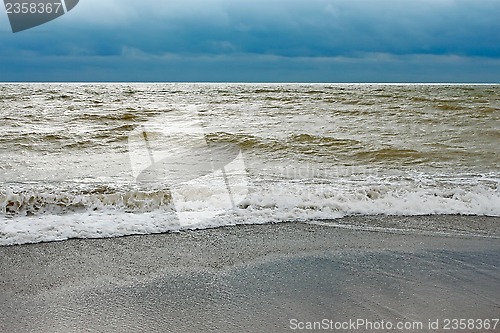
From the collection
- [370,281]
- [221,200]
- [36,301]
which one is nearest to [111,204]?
[221,200]

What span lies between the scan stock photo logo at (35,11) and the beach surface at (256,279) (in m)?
2.50

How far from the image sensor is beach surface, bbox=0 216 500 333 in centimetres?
310

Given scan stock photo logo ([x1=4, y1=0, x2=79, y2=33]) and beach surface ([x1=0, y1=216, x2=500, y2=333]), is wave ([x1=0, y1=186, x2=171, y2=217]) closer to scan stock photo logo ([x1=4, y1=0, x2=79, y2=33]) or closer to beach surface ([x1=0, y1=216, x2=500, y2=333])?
beach surface ([x1=0, y1=216, x2=500, y2=333])

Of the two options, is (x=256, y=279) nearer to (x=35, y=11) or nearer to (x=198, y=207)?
(x=198, y=207)

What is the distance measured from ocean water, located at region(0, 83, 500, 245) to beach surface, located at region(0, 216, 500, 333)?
569 millimetres

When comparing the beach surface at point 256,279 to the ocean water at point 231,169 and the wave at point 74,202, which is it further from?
the wave at point 74,202

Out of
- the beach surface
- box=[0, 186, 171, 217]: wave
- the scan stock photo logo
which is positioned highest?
the scan stock photo logo

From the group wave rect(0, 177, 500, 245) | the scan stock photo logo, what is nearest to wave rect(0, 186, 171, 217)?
wave rect(0, 177, 500, 245)

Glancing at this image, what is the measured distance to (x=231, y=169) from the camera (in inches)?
368

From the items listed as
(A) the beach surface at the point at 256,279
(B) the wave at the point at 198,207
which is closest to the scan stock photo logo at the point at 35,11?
(B) the wave at the point at 198,207

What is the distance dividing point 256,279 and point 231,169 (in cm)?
563

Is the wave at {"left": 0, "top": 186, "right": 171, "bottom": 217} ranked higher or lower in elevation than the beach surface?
higher

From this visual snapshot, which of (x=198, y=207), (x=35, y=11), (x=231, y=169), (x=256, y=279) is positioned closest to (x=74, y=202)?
(x=198, y=207)

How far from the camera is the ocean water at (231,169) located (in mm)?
5789
